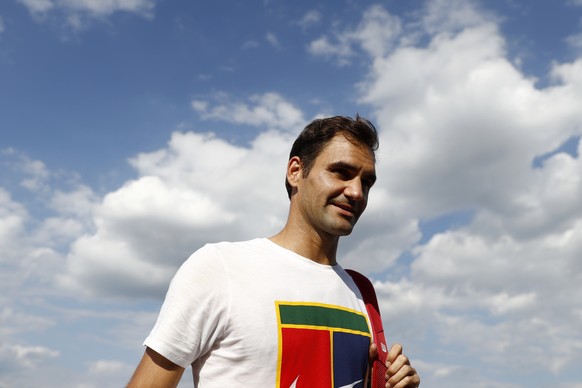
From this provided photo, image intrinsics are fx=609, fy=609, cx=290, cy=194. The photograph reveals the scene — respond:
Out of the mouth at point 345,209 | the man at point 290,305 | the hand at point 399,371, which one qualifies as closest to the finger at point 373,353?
the man at point 290,305

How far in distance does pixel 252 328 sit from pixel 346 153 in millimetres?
1832

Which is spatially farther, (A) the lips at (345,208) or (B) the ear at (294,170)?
(B) the ear at (294,170)

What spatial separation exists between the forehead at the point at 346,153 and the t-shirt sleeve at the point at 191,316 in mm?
1492

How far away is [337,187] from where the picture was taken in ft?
17.5

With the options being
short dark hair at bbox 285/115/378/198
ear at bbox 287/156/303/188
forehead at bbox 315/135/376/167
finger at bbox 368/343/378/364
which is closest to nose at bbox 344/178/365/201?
forehead at bbox 315/135/376/167

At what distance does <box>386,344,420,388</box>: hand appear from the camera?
487cm

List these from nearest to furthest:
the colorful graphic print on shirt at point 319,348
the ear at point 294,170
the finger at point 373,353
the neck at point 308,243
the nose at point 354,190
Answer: the colorful graphic print on shirt at point 319,348 → the finger at point 373,353 → the nose at point 354,190 → the neck at point 308,243 → the ear at point 294,170

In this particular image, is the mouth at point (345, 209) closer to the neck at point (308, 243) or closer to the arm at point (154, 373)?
the neck at point (308, 243)

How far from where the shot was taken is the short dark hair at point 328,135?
5.62 m

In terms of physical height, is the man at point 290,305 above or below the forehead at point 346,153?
below

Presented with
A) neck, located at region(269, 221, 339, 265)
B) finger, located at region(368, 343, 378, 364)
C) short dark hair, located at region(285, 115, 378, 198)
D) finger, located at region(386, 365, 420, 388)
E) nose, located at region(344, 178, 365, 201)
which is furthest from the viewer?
short dark hair, located at region(285, 115, 378, 198)

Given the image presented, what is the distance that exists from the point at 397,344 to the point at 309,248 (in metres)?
1.11

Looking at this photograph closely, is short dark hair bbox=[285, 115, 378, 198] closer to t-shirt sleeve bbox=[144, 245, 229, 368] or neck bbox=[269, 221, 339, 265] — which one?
neck bbox=[269, 221, 339, 265]

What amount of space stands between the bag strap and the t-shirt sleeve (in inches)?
52.7
